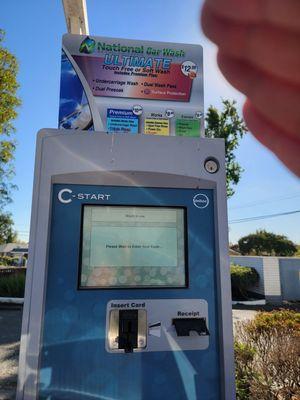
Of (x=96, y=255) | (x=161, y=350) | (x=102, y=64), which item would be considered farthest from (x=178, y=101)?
(x=161, y=350)

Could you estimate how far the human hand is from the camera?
0.50 m

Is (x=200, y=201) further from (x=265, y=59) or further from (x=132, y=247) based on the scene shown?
(x=265, y=59)

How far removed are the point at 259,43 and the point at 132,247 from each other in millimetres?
1931

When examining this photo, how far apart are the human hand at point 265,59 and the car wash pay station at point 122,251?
1.77 metres

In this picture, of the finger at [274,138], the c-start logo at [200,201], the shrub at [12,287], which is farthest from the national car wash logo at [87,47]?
the shrub at [12,287]

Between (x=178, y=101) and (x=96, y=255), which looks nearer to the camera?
(x=96, y=255)

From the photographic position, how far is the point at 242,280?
1584cm

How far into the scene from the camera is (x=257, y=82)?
578 millimetres

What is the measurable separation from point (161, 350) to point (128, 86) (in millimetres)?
1743

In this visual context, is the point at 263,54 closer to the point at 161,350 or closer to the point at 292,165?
the point at 292,165

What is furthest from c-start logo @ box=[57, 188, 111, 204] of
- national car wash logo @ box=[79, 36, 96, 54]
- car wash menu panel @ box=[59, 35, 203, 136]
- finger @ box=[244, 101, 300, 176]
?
finger @ box=[244, 101, 300, 176]

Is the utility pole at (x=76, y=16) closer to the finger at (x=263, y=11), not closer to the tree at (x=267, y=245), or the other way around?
the finger at (x=263, y=11)

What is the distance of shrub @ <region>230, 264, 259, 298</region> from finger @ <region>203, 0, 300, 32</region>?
1583 cm

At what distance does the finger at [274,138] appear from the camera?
2.06 feet
